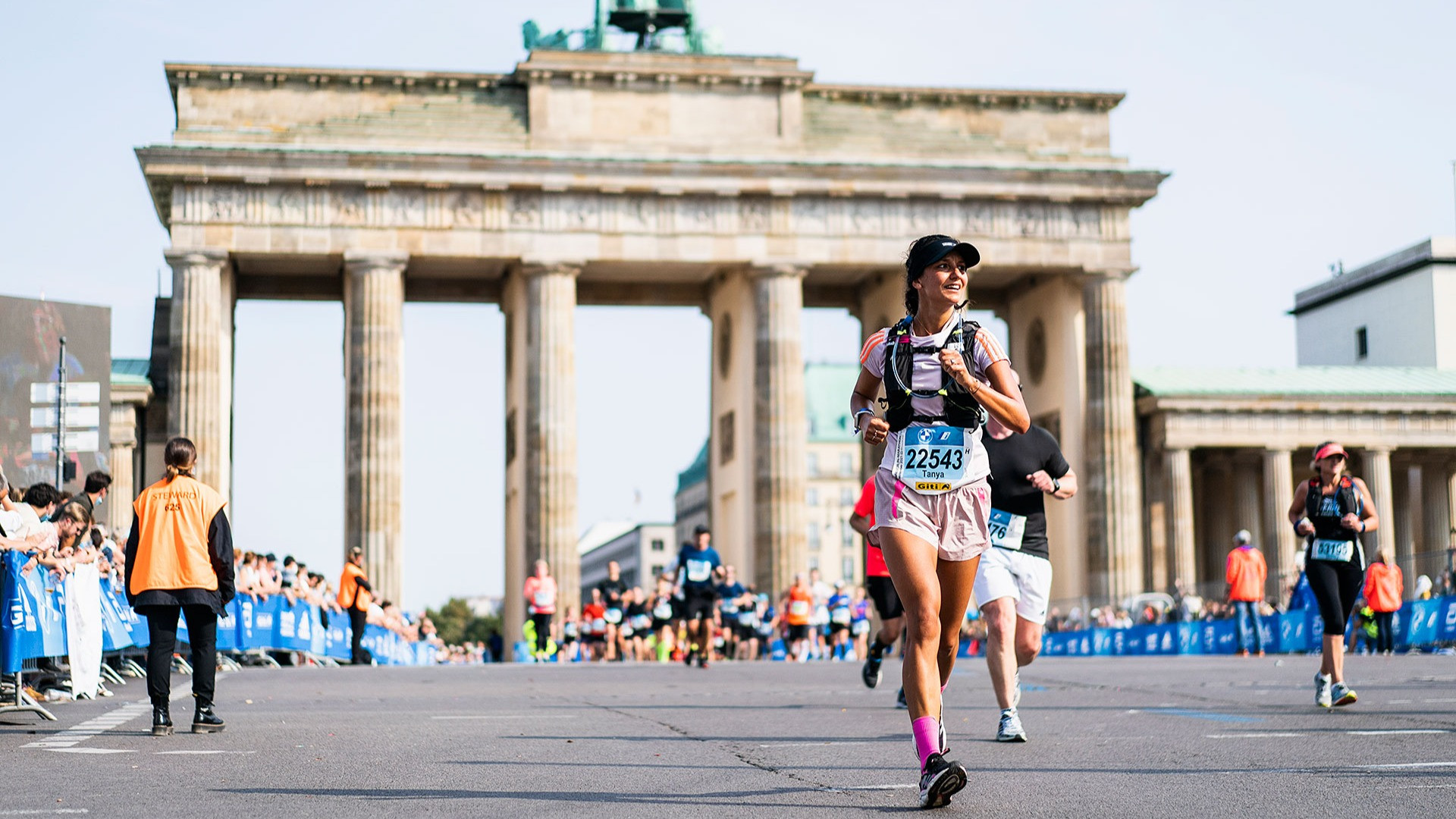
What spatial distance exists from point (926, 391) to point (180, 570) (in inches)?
260

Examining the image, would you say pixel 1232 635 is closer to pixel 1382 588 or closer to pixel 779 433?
pixel 1382 588

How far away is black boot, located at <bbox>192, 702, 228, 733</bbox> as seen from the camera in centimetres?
1303

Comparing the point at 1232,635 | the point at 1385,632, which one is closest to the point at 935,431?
the point at 1385,632

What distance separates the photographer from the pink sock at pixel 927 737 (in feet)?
26.0

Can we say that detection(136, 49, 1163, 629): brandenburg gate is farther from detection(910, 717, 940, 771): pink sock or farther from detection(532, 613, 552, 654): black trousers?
detection(910, 717, 940, 771): pink sock

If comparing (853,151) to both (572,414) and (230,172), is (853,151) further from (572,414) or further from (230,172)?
(230,172)

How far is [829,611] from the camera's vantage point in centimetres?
3900

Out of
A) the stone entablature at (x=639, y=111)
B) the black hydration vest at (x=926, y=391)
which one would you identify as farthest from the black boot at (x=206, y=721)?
the stone entablature at (x=639, y=111)

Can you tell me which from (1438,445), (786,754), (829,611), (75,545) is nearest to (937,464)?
(786,754)

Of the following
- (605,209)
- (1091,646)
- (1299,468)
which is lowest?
(1091,646)

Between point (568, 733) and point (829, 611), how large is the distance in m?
26.3

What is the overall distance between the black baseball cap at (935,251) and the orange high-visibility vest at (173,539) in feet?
20.8

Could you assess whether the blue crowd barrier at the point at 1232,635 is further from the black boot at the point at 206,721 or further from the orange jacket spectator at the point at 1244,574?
the black boot at the point at 206,721

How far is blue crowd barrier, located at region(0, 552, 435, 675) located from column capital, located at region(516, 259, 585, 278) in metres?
11.9
